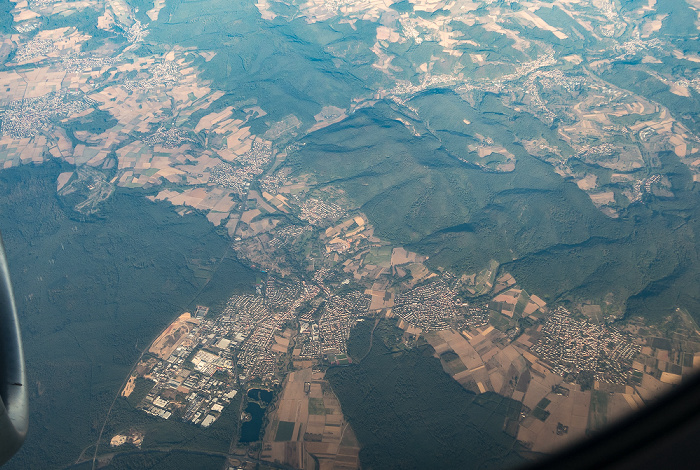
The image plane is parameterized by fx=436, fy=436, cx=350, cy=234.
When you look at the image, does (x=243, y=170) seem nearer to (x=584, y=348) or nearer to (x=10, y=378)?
(x=584, y=348)

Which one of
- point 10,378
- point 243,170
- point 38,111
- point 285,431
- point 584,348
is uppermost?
point 10,378

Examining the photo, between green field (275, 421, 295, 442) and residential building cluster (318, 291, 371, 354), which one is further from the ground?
residential building cluster (318, 291, 371, 354)

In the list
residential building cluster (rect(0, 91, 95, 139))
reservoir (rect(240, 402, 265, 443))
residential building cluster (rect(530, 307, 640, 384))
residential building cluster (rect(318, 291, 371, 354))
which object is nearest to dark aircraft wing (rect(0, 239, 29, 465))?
reservoir (rect(240, 402, 265, 443))

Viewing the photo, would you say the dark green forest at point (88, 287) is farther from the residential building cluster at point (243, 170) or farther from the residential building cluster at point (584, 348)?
the residential building cluster at point (584, 348)

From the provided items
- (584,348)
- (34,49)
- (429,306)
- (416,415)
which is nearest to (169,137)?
(34,49)

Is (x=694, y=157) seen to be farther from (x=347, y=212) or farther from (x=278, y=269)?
(x=278, y=269)

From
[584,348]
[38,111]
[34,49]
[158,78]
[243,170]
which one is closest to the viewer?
[584,348]

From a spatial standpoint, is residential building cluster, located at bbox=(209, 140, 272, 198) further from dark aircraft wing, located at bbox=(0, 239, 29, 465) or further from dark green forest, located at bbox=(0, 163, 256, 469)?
dark aircraft wing, located at bbox=(0, 239, 29, 465)

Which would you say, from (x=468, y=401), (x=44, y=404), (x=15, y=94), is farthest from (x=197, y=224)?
(x=15, y=94)

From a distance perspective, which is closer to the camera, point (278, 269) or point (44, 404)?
point (44, 404)
